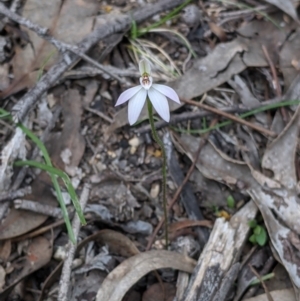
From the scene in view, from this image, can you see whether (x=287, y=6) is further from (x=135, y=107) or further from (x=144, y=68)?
(x=135, y=107)

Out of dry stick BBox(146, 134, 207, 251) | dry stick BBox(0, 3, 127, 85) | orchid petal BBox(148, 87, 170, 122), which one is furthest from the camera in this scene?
dry stick BBox(0, 3, 127, 85)

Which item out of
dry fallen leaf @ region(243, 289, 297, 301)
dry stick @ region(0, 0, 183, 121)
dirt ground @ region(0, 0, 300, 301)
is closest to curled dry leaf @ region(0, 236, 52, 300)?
dirt ground @ region(0, 0, 300, 301)

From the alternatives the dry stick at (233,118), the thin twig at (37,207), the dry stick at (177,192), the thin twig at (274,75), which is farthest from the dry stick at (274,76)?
the thin twig at (37,207)

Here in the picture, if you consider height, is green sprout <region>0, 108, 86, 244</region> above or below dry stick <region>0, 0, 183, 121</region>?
below

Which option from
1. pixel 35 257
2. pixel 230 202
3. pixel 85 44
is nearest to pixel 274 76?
pixel 230 202

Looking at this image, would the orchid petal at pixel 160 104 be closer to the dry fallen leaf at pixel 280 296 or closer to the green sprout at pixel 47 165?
the green sprout at pixel 47 165

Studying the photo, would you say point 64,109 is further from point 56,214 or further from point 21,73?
point 56,214

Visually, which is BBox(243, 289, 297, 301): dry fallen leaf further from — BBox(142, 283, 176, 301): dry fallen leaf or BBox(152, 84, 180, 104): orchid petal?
BBox(152, 84, 180, 104): orchid petal
